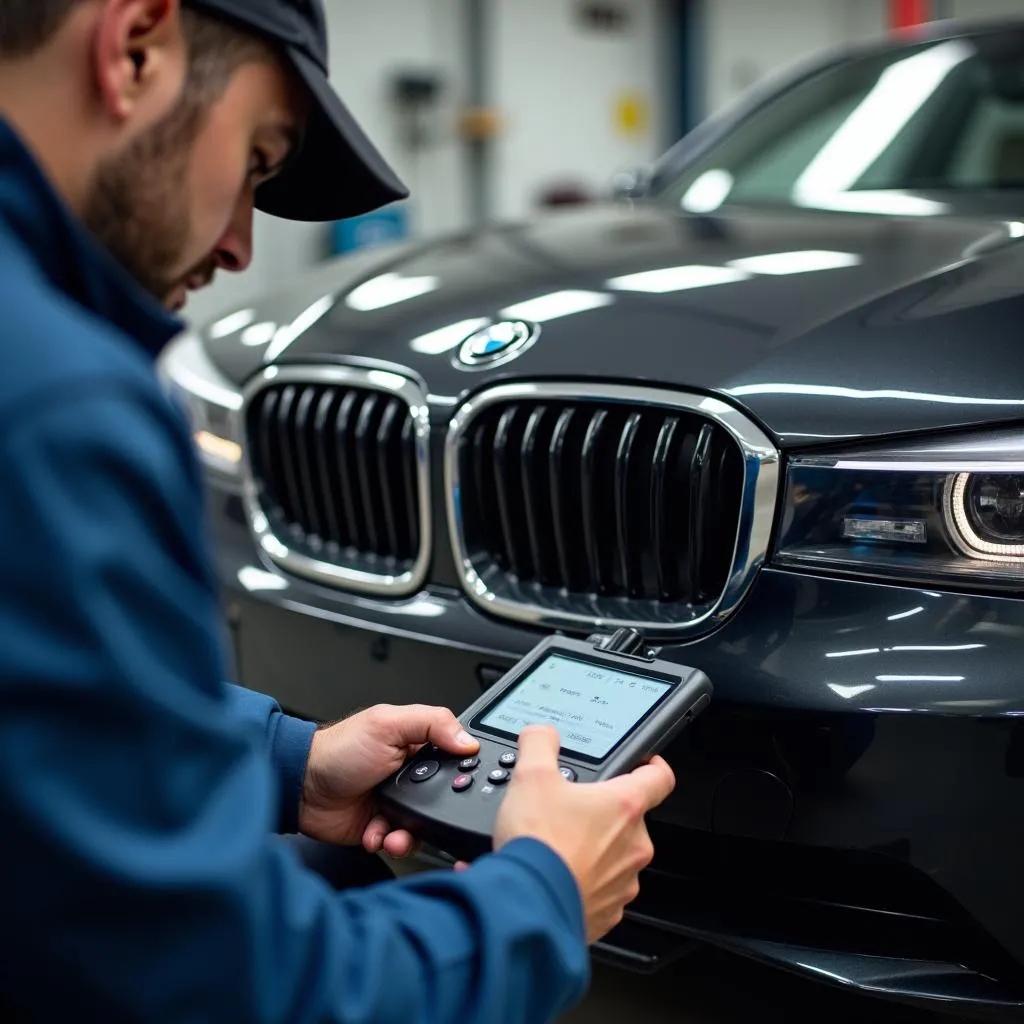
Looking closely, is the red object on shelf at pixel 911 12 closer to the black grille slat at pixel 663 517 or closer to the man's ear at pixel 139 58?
the black grille slat at pixel 663 517

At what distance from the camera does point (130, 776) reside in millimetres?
633

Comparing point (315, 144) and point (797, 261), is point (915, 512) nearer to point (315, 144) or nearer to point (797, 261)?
point (797, 261)

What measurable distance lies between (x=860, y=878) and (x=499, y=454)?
24.8 inches

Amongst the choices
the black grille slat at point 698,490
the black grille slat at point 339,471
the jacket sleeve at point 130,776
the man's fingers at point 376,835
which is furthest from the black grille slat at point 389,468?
the jacket sleeve at point 130,776

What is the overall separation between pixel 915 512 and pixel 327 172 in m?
0.69

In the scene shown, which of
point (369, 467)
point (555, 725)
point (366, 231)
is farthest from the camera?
point (366, 231)

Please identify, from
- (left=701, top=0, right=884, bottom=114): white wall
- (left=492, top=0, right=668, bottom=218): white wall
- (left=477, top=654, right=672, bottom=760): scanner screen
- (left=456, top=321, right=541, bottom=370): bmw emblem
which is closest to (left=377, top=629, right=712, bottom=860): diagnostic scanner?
(left=477, top=654, right=672, bottom=760): scanner screen

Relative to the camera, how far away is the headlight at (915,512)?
1284 millimetres

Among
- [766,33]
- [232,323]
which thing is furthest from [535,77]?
[232,323]

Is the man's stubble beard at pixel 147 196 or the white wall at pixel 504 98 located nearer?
the man's stubble beard at pixel 147 196

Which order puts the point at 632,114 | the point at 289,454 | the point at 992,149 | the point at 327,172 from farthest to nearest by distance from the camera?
the point at 632,114 < the point at 992,149 < the point at 289,454 < the point at 327,172

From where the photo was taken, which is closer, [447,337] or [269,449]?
[447,337]

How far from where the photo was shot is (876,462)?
4.33 feet

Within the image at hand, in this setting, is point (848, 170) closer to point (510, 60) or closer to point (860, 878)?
point (860, 878)
